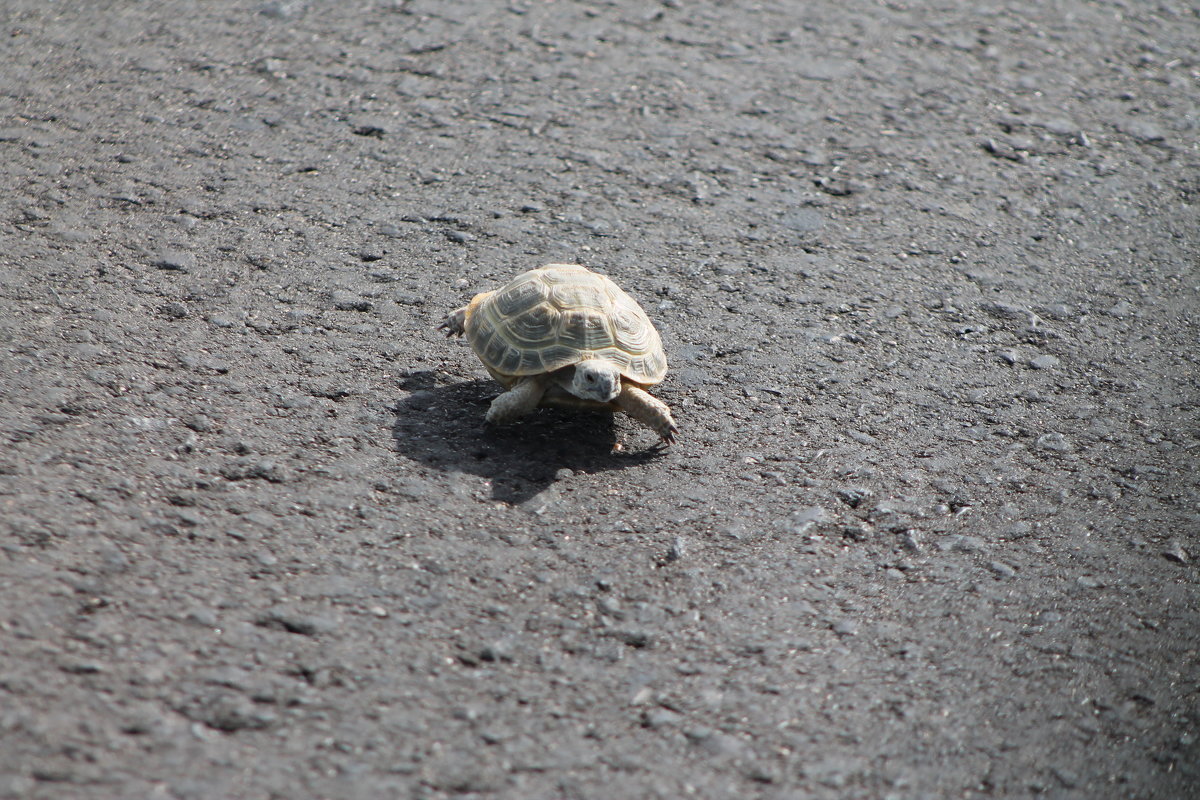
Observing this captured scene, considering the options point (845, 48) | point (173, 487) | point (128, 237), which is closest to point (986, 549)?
point (173, 487)

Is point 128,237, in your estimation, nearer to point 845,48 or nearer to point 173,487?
point 173,487

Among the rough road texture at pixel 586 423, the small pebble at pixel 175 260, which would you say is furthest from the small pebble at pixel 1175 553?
the small pebble at pixel 175 260

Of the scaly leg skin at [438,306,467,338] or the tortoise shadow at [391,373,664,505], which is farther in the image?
the scaly leg skin at [438,306,467,338]

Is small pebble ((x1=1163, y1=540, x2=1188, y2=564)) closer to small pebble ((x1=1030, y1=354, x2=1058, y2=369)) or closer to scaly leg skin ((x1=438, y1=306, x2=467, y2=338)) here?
small pebble ((x1=1030, y1=354, x2=1058, y2=369))

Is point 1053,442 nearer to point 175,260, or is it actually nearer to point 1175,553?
point 1175,553

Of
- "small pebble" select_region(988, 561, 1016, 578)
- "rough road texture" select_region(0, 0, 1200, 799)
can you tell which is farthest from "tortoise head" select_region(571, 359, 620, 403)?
"small pebble" select_region(988, 561, 1016, 578)

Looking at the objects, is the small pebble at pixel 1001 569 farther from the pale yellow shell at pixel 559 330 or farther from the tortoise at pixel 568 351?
the pale yellow shell at pixel 559 330
